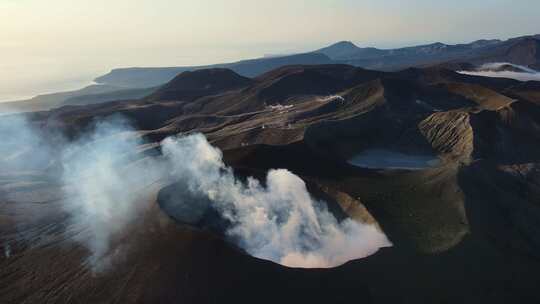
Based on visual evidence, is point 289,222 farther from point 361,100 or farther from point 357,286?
point 361,100

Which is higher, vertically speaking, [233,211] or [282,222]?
[233,211]

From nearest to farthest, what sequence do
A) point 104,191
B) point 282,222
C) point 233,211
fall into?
point 282,222 < point 233,211 < point 104,191

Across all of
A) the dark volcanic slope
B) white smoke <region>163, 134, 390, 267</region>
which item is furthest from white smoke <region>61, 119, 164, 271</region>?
white smoke <region>163, 134, 390, 267</region>

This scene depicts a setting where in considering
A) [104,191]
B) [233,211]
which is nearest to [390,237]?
[233,211]

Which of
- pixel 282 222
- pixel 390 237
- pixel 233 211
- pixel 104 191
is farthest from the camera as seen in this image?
pixel 104 191

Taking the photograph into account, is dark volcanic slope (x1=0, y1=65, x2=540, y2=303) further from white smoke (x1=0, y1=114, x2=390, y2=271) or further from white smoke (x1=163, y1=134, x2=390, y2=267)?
white smoke (x1=163, y1=134, x2=390, y2=267)

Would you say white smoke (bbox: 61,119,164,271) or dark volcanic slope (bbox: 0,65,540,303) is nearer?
dark volcanic slope (bbox: 0,65,540,303)

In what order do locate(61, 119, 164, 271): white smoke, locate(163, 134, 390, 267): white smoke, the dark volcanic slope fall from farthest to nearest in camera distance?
locate(61, 119, 164, 271): white smoke
locate(163, 134, 390, 267): white smoke
the dark volcanic slope

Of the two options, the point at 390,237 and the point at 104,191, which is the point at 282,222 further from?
the point at 104,191

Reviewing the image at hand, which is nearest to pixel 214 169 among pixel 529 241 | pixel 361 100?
pixel 529 241
